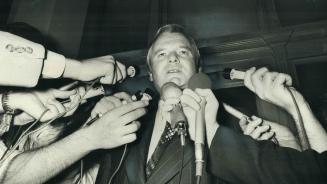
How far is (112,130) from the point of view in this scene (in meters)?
1.46

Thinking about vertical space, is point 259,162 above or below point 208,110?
below

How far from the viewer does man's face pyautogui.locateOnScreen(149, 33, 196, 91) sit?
6.36ft

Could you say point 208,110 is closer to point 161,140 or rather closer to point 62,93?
point 161,140

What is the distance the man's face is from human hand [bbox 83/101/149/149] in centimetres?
55

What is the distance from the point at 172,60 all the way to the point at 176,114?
0.81 meters

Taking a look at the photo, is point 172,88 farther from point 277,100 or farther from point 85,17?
point 85,17

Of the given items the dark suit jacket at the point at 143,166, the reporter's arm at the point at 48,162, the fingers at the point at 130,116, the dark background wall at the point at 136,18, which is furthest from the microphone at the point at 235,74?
the dark background wall at the point at 136,18

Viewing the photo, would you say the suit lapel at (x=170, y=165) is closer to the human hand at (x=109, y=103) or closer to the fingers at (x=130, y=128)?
the fingers at (x=130, y=128)

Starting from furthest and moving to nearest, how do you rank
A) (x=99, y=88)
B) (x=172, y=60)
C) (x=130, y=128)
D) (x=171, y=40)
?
(x=171, y=40), (x=172, y=60), (x=99, y=88), (x=130, y=128)

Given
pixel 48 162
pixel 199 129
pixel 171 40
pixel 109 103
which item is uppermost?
pixel 171 40

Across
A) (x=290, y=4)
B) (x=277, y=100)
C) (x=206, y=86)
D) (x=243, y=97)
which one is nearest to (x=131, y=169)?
(x=206, y=86)

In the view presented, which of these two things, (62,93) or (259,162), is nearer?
(259,162)

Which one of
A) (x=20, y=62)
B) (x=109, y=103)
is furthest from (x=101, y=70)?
(x=20, y=62)

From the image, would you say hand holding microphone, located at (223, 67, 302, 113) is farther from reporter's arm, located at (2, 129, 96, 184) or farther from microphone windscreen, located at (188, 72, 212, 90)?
reporter's arm, located at (2, 129, 96, 184)
